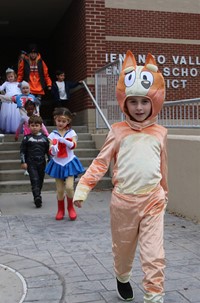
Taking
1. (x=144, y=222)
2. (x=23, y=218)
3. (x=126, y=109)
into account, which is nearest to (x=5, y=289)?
(x=144, y=222)

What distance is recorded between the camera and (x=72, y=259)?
4.48 meters

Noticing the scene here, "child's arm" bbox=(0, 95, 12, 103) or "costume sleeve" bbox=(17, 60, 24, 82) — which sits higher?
"costume sleeve" bbox=(17, 60, 24, 82)

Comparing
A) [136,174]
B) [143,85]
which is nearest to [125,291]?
[136,174]

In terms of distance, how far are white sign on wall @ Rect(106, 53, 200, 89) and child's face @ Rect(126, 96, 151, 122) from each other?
875 centimetres

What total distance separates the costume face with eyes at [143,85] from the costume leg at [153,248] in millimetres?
677

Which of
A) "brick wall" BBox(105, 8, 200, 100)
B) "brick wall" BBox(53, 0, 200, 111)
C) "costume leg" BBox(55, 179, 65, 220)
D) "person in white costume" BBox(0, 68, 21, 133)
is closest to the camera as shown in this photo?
"costume leg" BBox(55, 179, 65, 220)

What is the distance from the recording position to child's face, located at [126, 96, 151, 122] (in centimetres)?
327

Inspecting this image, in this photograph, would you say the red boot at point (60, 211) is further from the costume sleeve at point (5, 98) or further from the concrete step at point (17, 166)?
the costume sleeve at point (5, 98)

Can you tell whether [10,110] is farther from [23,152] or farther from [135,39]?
[135,39]

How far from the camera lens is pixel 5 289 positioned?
3.66m

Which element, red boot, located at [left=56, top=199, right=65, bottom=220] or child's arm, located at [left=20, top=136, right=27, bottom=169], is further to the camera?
child's arm, located at [left=20, top=136, right=27, bottom=169]

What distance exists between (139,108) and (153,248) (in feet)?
3.41

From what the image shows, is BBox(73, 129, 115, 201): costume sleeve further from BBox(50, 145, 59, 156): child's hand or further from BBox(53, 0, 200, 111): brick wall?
BBox(53, 0, 200, 111): brick wall

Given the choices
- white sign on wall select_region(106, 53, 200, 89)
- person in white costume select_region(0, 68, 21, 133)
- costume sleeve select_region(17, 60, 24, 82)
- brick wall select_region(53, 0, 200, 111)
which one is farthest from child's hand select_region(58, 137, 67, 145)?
white sign on wall select_region(106, 53, 200, 89)
